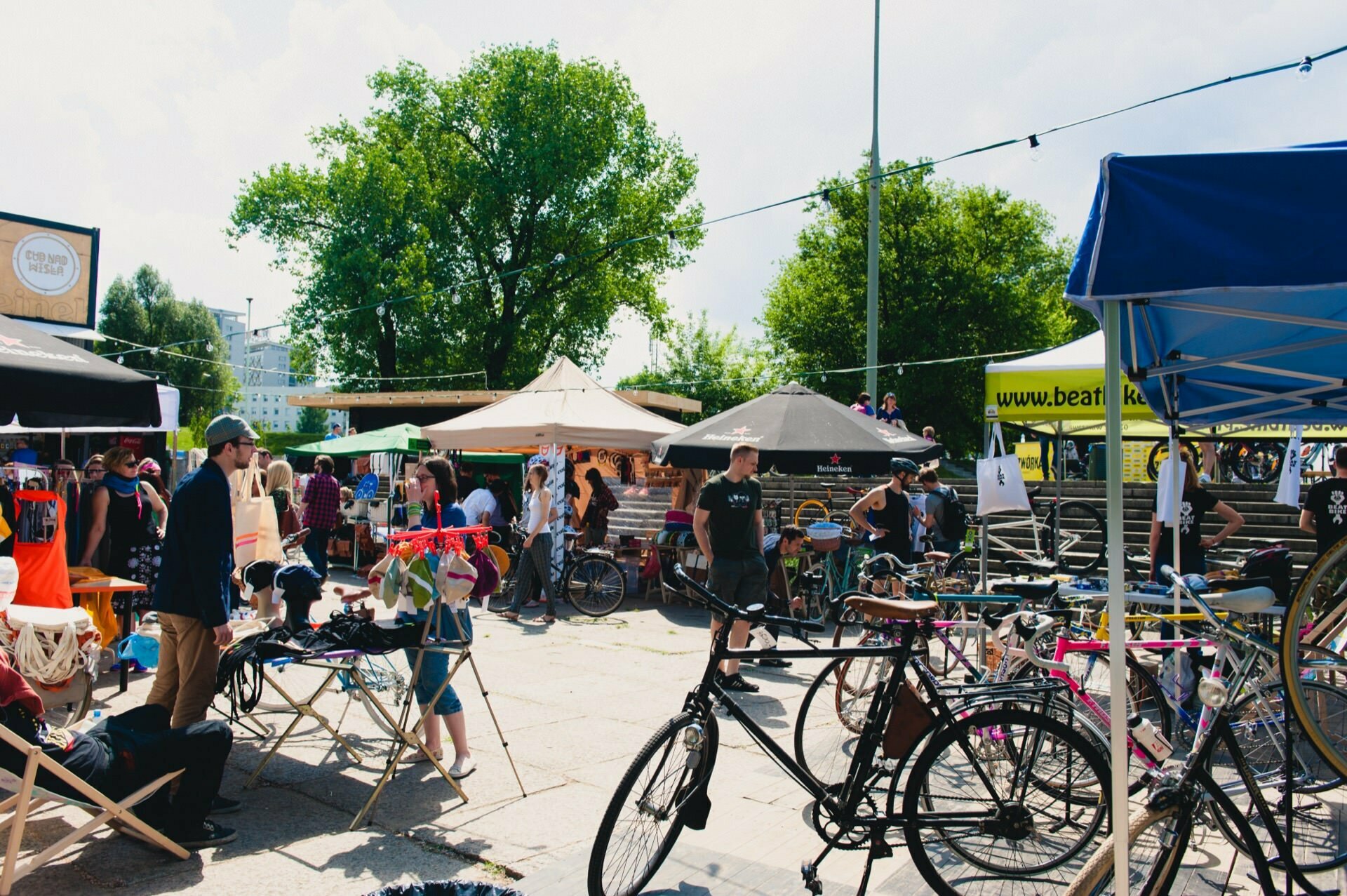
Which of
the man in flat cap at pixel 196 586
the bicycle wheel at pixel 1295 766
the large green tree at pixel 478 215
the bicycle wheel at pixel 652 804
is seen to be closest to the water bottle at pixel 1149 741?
the bicycle wheel at pixel 1295 766

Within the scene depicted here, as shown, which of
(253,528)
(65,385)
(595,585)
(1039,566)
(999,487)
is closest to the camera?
(65,385)

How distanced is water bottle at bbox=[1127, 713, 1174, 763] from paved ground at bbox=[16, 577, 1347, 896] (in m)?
0.71

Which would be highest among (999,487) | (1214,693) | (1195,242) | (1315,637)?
(1195,242)

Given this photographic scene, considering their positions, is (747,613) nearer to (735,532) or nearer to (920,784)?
(920,784)

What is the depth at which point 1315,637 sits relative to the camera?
368 cm

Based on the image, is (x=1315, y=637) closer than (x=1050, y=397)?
Yes

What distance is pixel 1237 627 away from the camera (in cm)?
388

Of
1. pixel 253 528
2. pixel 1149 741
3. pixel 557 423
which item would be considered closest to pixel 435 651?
pixel 1149 741

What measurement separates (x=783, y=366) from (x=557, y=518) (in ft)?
89.6

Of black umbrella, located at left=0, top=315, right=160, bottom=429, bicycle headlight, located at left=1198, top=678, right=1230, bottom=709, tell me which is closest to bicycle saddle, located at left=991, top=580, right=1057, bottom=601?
bicycle headlight, located at left=1198, top=678, right=1230, bottom=709

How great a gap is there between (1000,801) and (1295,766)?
137 cm

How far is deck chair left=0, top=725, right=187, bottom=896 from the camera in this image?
3.43 meters

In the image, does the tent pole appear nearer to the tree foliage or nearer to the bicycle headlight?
the bicycle headlight

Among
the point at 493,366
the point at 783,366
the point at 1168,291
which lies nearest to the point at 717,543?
the point at 1168,291
